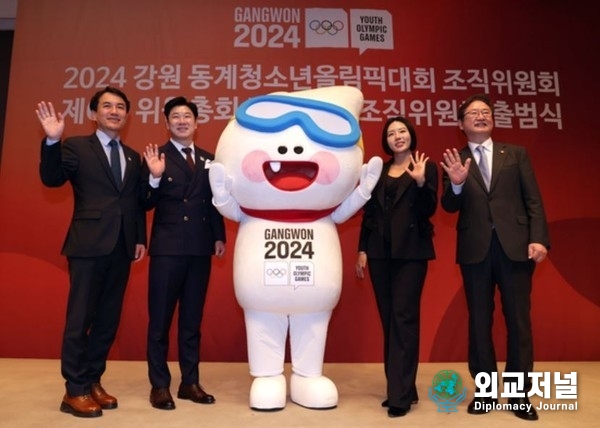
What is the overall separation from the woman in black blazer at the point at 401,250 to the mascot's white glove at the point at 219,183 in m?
0.70

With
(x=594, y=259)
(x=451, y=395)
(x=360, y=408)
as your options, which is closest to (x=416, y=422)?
(x=360, y=408)

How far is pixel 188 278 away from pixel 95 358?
57 centimetres

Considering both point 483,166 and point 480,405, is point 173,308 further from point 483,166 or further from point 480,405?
point 483,166

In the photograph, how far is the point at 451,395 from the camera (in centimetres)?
262

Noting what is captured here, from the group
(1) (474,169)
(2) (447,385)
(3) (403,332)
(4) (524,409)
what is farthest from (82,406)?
(1) (474,169)

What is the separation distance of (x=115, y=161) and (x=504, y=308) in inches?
76.9

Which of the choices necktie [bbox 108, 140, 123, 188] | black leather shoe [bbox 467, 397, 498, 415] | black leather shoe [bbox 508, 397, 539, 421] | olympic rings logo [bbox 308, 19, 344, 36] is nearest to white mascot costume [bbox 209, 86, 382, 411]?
necktie [bbox 108, 140, 123, 188]

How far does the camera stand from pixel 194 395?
247cm

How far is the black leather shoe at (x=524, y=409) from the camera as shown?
7.30 feet

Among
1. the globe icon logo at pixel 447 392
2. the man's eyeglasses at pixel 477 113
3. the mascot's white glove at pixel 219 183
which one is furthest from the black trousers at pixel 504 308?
the mascot's white glove at pixel 219 183

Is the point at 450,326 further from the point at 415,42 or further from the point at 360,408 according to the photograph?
the point at 415,42

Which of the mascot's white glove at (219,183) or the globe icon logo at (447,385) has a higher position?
the mascot's white glove at (219,183)

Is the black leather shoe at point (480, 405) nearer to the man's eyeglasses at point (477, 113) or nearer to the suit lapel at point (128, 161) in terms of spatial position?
the man's eyeglasses at point (477, 113)

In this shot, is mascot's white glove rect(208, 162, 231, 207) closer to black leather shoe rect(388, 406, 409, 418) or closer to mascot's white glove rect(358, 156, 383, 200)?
mascot's white glove rect(358, 156, 383, 200)
